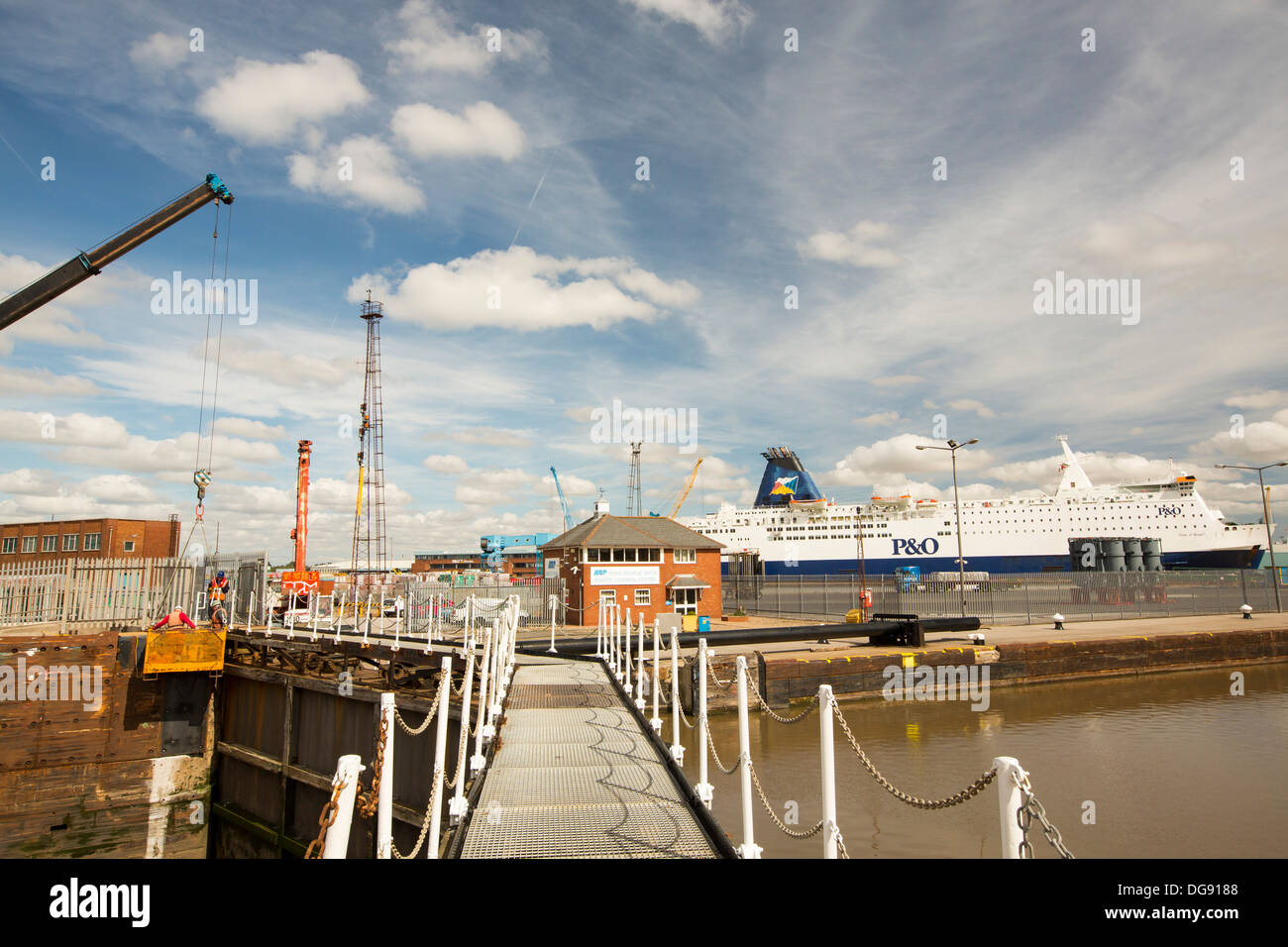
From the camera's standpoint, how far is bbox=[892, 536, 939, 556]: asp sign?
83375 millimetres

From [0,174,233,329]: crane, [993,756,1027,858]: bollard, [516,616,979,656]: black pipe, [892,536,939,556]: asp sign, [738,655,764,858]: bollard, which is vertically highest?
[0,174,233,329]: crane

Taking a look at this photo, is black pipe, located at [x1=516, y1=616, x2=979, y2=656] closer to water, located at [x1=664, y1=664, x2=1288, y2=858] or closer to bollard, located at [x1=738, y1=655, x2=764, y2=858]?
water, located at [x1=664, y1=664, x2=1288, y2=858]

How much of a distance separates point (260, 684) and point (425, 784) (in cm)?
776

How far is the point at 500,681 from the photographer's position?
38.9 ft

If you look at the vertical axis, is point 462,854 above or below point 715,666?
above

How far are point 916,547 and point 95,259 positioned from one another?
83.1m

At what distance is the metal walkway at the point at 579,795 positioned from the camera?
5043mm

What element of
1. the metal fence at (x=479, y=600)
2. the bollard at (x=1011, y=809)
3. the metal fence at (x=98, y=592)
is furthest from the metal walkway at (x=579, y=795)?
the metal fence at (x=479, y=600)

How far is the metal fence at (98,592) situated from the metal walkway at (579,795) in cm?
1500

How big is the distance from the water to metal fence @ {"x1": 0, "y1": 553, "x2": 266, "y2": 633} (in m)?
15.2

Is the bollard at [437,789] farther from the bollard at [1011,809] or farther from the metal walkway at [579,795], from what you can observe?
the bollard at [1011,809]

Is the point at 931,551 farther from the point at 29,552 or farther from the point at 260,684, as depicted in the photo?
the point at 29,552

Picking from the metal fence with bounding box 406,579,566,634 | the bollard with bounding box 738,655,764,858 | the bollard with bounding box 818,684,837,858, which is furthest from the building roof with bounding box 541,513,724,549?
the bollard with bounding box 818,684,837,858
